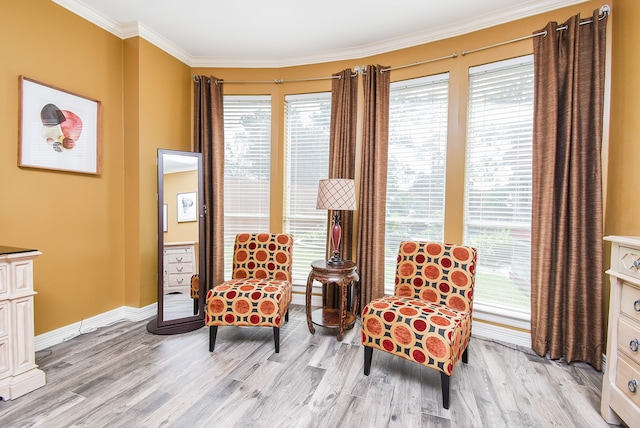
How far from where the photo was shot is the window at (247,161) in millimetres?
3574

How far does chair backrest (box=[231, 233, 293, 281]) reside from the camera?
2.97 meters

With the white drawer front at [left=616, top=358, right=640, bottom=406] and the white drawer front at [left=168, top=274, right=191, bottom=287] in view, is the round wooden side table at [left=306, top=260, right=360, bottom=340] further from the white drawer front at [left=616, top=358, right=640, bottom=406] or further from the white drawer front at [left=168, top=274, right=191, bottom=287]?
the white drawer front at [left=616, top=358, right=640, bottom=406]

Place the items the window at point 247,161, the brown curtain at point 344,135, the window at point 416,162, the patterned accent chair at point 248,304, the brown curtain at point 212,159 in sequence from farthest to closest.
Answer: the window at point 247,161
the brown curtain at point 212,159
the brown curtain at point 344,135
the window at point 416,162
the patterned accent chair at point 248,304

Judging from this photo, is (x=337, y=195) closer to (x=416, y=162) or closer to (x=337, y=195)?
(x=337, y=195)

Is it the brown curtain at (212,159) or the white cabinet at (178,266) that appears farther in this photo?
the brown curtain at (212,159)

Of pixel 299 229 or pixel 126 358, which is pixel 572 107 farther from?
pixel 126 358

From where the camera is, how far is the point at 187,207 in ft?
9.56

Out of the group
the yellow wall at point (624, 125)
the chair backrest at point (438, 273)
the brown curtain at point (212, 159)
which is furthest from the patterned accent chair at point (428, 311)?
the brown curtain at point (212, 159)

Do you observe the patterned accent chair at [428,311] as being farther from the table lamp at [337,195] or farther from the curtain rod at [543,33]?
the curtain rod at [543,33]

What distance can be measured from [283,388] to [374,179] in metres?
2.02

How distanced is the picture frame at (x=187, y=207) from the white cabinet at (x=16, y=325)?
1.13 m

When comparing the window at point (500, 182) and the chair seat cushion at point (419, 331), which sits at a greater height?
the window at point (500, 182)

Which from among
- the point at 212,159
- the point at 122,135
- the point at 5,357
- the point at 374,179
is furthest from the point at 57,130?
the point at 374,179

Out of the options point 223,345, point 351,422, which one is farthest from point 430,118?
point 223,345
